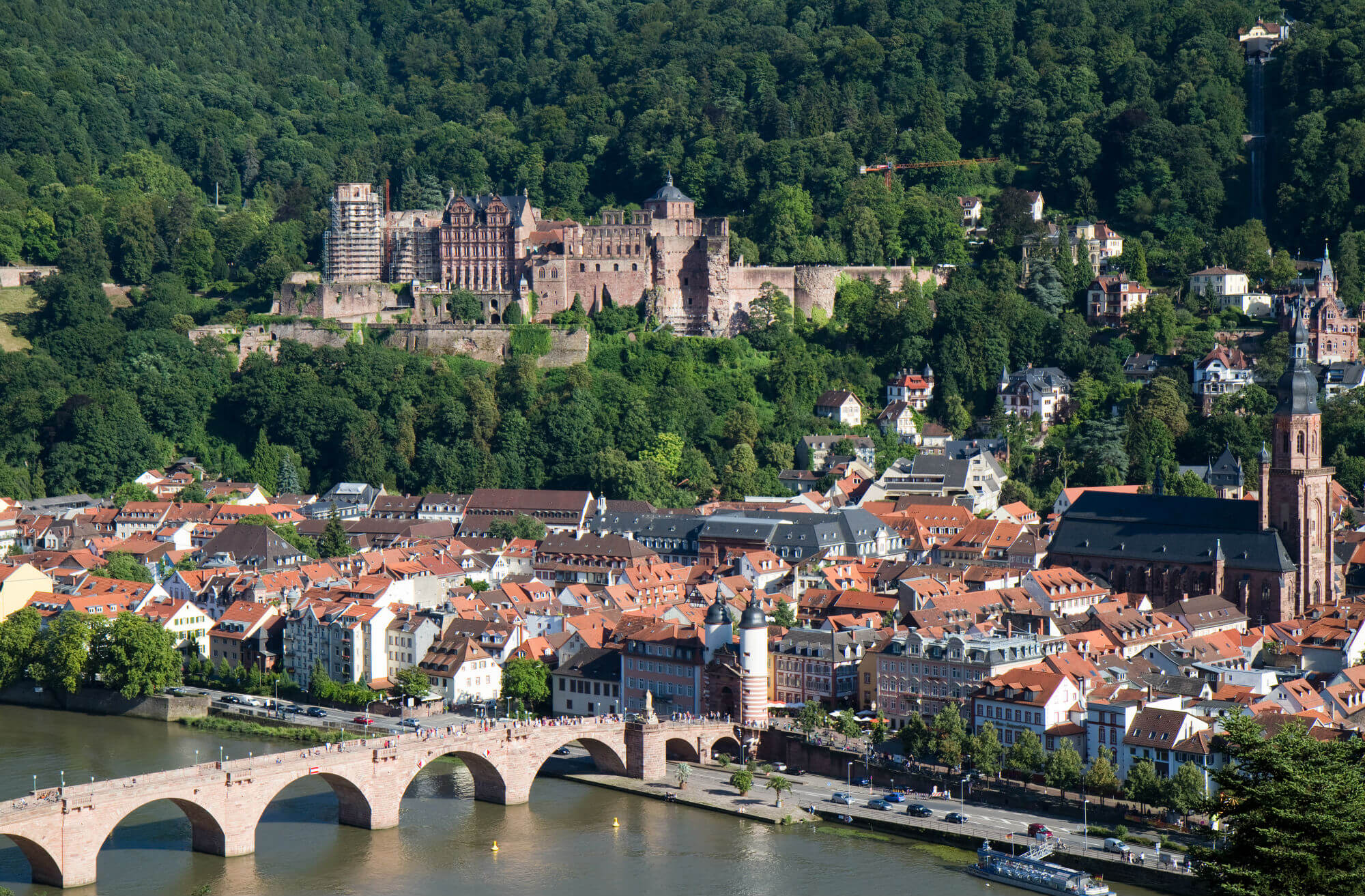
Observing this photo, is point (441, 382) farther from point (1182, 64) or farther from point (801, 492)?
point (1182, 64)

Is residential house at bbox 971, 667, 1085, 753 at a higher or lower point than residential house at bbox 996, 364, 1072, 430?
lower

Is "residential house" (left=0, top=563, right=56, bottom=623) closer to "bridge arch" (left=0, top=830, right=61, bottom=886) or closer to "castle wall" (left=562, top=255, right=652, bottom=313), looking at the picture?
"bridge arch" (left=0, top=830, right=61, bottom=886)

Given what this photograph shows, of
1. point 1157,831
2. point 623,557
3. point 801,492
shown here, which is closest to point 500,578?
point 623,557

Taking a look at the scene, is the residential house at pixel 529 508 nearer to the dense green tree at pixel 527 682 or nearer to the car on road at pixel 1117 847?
the dense green tree at pixel 527 682

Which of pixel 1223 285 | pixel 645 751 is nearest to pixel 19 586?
pixel 645 751

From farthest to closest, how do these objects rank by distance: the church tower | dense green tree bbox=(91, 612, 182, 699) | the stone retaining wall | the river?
the church tower, dense green tree bbox=(91, 612, 182, 699), the stone retaining wall, the river

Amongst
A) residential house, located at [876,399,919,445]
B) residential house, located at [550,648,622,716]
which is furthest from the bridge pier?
residential house, located at [876,399,919,445]

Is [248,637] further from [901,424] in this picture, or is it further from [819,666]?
[901,424]
